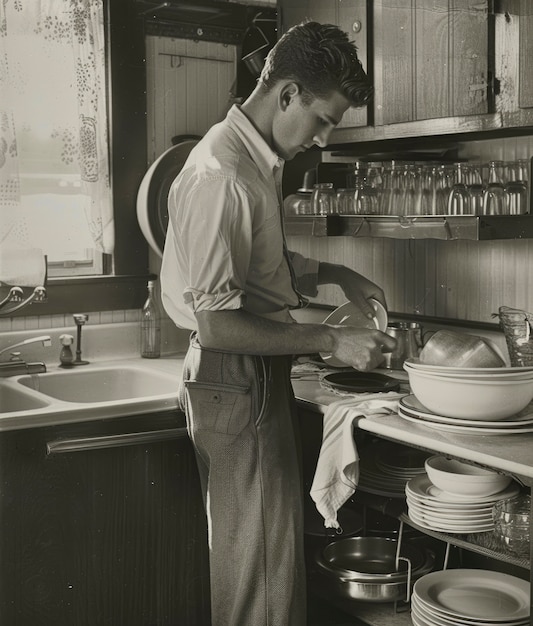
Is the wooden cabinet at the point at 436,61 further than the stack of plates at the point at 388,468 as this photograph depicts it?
No

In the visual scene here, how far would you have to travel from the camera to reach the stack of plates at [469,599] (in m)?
2.37

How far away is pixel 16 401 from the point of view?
9.39 ft

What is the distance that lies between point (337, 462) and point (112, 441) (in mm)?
636

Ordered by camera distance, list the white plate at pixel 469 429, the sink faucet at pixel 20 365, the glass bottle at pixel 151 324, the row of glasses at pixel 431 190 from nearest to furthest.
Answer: the white plate at pixel 469 429 → the row of glasses at pixel 431 190 → the sink faucet at pixel 20 365 → the glass bottle at pixel 151 324

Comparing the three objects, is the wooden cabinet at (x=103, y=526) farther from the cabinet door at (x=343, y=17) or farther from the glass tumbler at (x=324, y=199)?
the cabinet door at (x=343, y=17)

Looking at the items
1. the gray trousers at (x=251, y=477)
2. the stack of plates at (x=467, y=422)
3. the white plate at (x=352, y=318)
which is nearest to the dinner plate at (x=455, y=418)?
the stack of plates at (x=467, y=422)

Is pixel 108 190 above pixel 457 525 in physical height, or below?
above

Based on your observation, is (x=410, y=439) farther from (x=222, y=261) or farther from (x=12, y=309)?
(x=12, y=309)

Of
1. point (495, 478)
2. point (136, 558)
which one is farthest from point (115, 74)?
point (495, 478)

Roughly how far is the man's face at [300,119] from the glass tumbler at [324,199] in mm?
501

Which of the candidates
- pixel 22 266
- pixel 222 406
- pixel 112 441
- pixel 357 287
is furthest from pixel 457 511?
pixel 22 266

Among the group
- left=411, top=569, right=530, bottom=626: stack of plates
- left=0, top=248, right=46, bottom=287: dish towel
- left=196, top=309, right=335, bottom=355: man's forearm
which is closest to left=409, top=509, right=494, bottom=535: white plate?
left=411, top=569, right=530, bottom=626: stack of plates

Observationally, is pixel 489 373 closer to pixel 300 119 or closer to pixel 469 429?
pixel 469 429

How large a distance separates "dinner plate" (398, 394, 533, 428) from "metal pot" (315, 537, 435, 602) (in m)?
0.52
